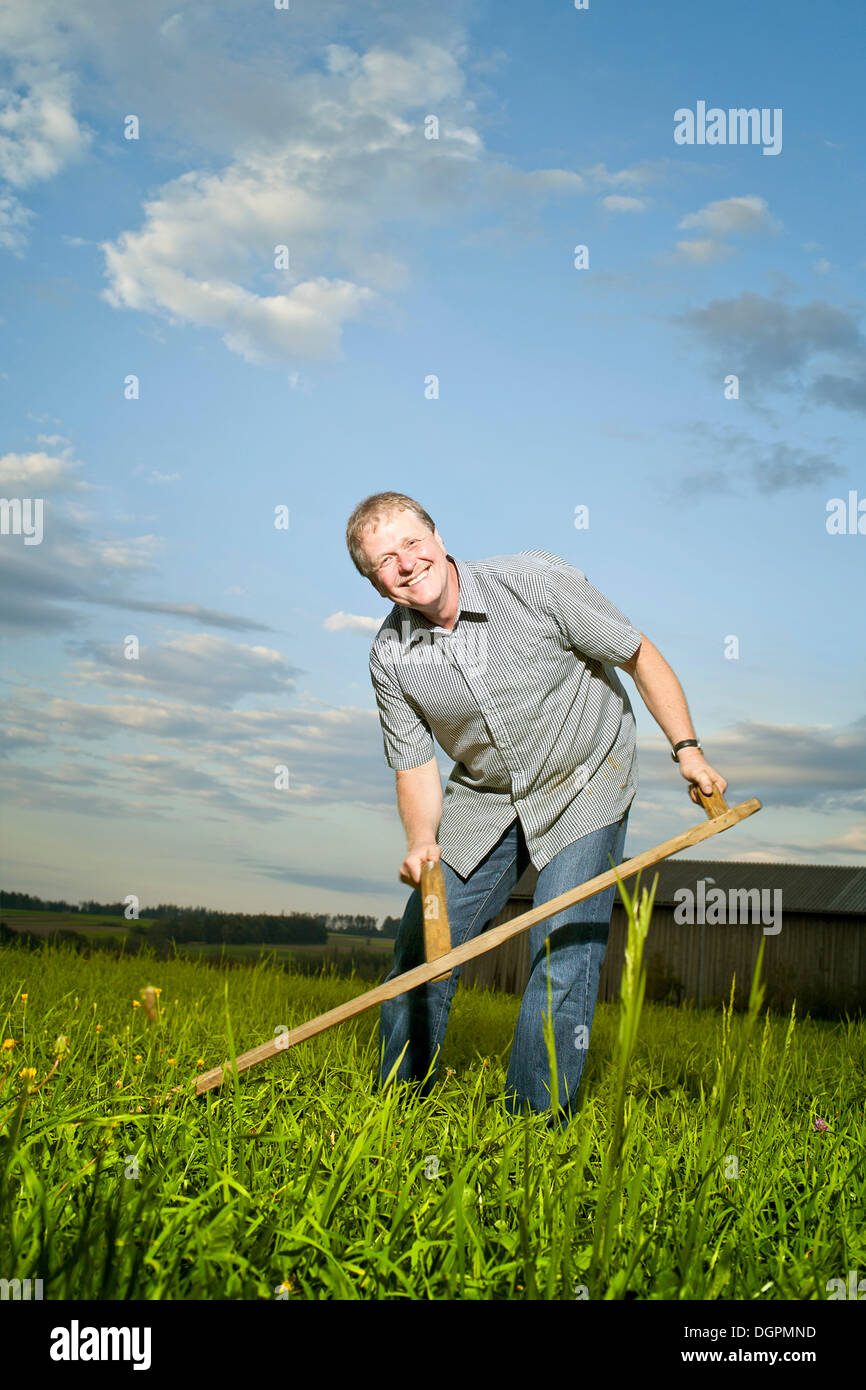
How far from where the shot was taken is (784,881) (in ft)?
45.1

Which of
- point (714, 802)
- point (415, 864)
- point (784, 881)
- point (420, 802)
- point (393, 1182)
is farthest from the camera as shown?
point (784, 881)

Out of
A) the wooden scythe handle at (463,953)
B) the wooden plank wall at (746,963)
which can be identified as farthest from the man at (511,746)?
the wooden plank wall at (746,963)

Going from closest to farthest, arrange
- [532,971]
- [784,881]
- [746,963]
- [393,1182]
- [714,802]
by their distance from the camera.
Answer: [393,1182] < [714,802] < [532,971] < [746,963] < [784,881]

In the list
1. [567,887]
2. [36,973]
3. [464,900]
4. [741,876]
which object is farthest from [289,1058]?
[741,876]

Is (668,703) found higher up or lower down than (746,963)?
higher up

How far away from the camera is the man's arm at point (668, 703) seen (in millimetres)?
2748

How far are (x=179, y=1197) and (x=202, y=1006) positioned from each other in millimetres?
3538

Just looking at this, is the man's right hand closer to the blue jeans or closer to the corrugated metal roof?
the blue jeans

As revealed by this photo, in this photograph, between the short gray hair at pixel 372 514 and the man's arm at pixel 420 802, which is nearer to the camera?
the short gray hair at pixel 372 514

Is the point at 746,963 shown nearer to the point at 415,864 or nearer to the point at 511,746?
the point at 511,746

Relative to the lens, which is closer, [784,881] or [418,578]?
[418,578]

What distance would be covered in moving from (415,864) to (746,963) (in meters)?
10.1

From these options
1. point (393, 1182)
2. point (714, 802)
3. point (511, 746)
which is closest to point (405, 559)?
point (511, 746)

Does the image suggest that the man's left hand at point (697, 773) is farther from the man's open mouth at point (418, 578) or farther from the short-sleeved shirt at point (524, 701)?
the man's open mouth at point (418, 578)
